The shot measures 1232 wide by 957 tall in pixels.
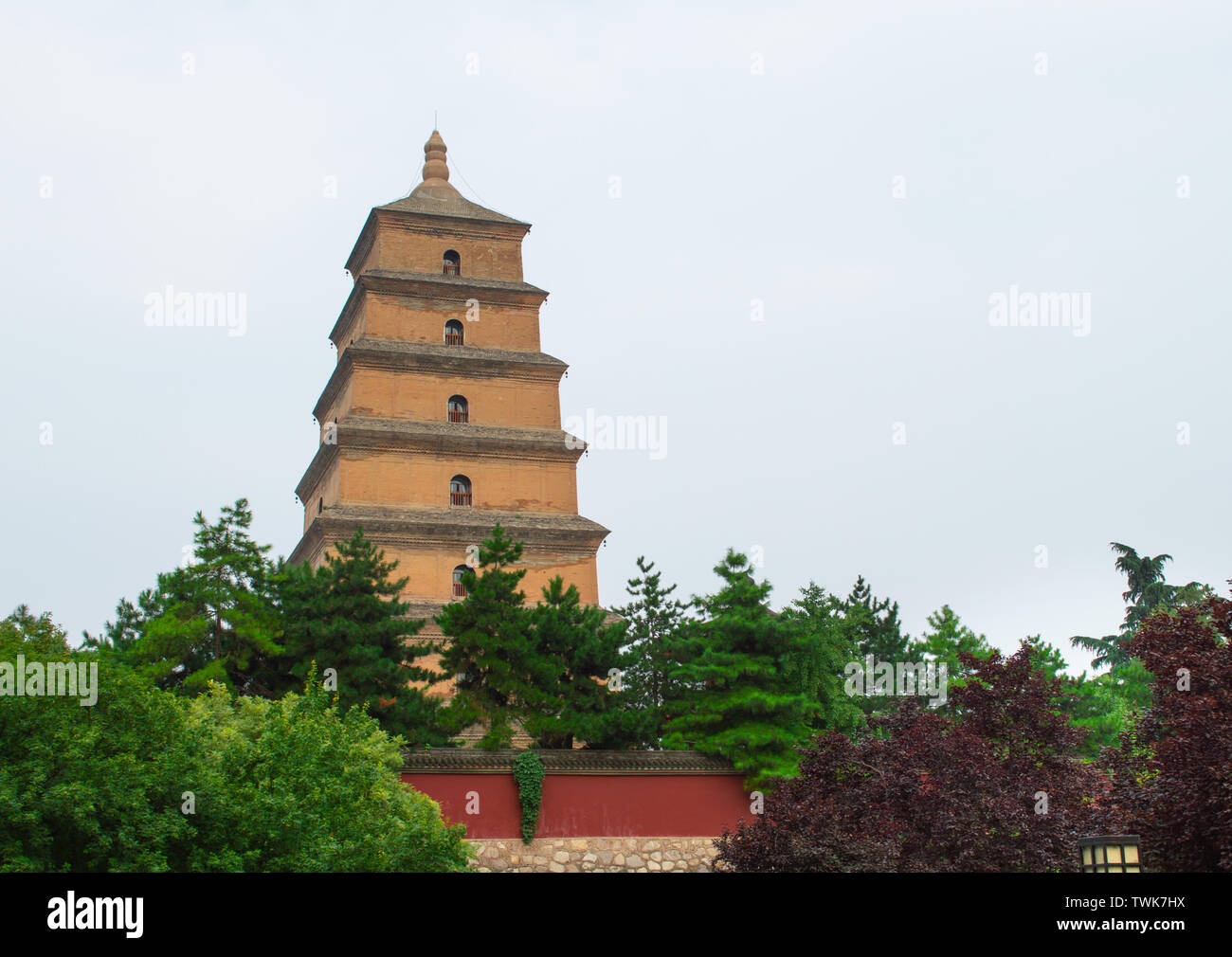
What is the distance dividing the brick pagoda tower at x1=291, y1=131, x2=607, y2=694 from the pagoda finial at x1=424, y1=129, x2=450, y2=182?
1.65m

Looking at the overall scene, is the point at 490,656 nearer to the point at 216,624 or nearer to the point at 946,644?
the point at 216,624

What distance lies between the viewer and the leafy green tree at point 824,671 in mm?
21891

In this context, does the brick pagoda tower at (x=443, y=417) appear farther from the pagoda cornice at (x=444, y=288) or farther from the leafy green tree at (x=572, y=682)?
the leafy green tree at (x=572, y=682)

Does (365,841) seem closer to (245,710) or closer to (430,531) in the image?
(245,710)

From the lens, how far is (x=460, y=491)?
28.4 meters

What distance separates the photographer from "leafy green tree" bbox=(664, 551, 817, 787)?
21375mm

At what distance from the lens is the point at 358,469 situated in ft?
91.1

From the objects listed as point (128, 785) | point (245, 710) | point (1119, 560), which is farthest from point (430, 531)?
point (1119, 560)

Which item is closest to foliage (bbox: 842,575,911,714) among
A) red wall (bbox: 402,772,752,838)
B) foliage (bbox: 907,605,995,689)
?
foliage (bbox: 907,605,995,689)

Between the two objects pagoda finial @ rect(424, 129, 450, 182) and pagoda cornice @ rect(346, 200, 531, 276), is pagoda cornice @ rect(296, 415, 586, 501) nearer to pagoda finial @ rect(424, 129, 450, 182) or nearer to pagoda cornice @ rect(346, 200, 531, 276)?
pagoda cornice @ rect(346, 200, 531, 276)

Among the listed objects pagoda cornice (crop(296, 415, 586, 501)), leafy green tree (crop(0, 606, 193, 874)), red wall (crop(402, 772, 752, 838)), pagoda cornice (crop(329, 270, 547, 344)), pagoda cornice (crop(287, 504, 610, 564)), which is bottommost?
red wall (crop(402, 772, 752, 838))

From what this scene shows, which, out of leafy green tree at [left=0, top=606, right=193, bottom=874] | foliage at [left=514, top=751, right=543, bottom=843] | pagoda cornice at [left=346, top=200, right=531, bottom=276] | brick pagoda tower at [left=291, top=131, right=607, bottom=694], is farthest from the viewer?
pagoda cornice at [left=346, top=200, right=531, bottom=276]

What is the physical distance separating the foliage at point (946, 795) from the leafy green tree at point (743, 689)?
3338mm
